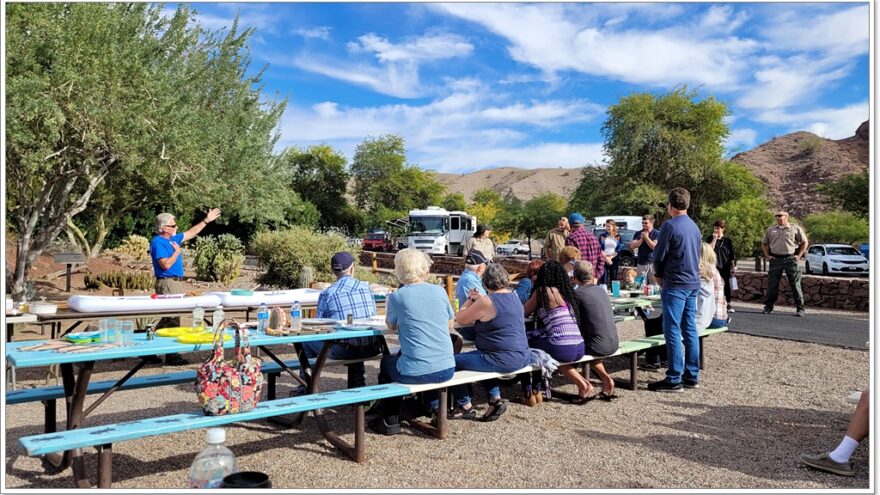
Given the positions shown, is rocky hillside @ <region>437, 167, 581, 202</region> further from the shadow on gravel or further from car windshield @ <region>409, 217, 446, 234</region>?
the shadow on gravel

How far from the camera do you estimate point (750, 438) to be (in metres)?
4.68

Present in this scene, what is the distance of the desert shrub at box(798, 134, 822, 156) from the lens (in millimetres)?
81250

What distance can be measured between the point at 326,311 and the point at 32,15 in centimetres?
707

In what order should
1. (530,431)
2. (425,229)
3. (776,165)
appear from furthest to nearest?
(776,165), (425,229), (530,431)

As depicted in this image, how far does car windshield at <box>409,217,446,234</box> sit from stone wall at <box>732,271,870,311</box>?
17.9 m

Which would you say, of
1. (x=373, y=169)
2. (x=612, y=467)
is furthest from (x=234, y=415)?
(x=373, y=169)

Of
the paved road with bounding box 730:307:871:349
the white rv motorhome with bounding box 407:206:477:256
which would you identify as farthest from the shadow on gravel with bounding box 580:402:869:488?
the white rv motorhome with bounding box 407:206:477:256

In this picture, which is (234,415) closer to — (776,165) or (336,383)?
(336,383)

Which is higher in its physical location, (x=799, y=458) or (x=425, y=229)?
(x=425, y=229)

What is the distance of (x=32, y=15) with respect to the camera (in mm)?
9344

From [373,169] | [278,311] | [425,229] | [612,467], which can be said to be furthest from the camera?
[373,169]

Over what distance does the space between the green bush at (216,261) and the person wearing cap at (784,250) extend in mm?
10832

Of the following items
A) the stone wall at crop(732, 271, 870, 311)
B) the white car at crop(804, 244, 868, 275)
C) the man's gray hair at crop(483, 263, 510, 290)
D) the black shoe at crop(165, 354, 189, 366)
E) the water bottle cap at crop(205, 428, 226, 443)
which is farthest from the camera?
the white car at crop(804, 244, 868, 275)

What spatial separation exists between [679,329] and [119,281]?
432 inches
